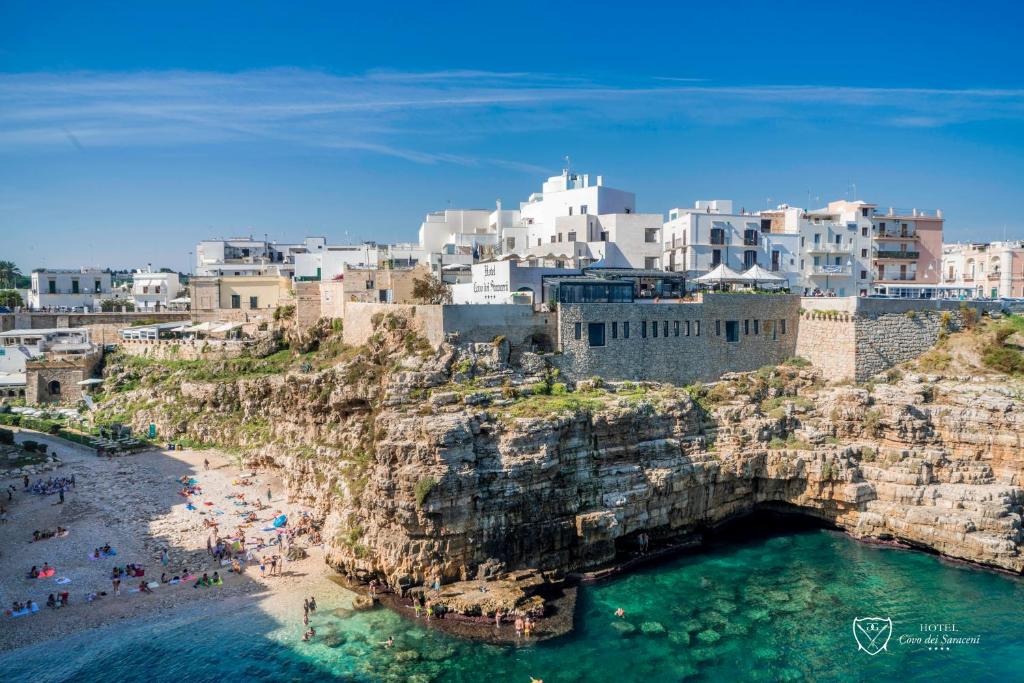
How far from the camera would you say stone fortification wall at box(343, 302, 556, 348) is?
31.4m

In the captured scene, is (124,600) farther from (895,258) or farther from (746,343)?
(895,258)

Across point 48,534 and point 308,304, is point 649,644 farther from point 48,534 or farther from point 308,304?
point 308,304

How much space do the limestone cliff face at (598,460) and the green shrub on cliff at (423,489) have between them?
0.17ft

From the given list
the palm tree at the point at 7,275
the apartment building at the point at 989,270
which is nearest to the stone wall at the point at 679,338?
the apartment building at the point at 989,270

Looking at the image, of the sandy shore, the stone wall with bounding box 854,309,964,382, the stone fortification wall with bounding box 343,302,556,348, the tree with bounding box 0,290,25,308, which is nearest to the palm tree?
the tree with bounding box 0,290,25,308

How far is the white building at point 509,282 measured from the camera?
35.6 m

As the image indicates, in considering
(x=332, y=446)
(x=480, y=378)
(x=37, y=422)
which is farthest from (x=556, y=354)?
(x=37, y=422)

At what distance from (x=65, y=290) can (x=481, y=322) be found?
56816mm

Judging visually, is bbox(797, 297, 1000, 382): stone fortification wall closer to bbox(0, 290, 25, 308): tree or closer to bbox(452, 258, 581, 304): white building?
bbox(452, 258, 581, 304): white building

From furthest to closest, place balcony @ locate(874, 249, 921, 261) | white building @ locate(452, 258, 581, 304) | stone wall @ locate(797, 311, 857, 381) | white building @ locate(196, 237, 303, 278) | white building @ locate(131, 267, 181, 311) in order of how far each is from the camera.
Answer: white building @ locate(131, 267, 181, 311) → white building @ locate(196, 237, 303, 278) → balcony @ locate(874, 249, 921, 261) → stone wall @ locate(797, 311, 857, 381) → white building @ locate(452, 258, 581, 304)

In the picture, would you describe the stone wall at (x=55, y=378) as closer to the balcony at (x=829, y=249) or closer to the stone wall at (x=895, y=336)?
the stone wall at (x=895, y=336)

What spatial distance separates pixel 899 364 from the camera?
38.7 metres

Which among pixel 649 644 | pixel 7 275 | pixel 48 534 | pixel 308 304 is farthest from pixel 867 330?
pixel 7 275

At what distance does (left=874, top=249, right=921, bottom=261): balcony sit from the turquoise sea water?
28.4 metres
